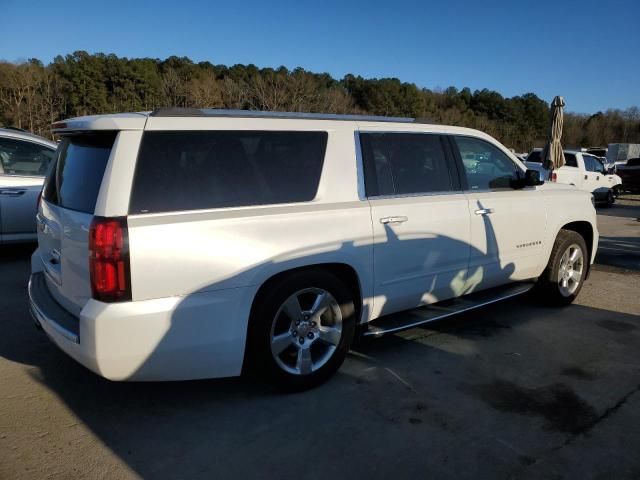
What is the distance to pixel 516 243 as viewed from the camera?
4.81 metres

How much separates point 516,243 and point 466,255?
741 millimetres

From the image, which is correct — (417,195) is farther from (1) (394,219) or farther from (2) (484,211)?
(2) (484,211)

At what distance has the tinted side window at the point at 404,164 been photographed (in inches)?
151

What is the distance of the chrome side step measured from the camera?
3889mm

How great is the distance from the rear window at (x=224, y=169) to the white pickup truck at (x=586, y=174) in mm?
14047

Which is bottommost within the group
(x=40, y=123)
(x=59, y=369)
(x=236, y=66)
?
(x=59, y=369)

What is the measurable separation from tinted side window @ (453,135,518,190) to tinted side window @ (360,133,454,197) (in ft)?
0.97

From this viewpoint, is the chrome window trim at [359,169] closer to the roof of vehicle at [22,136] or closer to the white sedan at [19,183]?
the white sedan at [19,183]

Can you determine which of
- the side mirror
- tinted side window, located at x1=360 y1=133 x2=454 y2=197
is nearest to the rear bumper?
tinted side window, located at x1=360 y1=133 x2=454 y2=197

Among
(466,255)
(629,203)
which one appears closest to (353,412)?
(466,255)

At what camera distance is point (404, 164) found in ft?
13.4

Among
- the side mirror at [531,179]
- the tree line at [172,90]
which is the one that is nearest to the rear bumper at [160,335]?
the side mirror at [531,179]

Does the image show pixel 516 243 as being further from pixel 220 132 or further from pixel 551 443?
pixel 220 132

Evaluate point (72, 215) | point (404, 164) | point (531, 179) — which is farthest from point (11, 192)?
point (531, 179)
